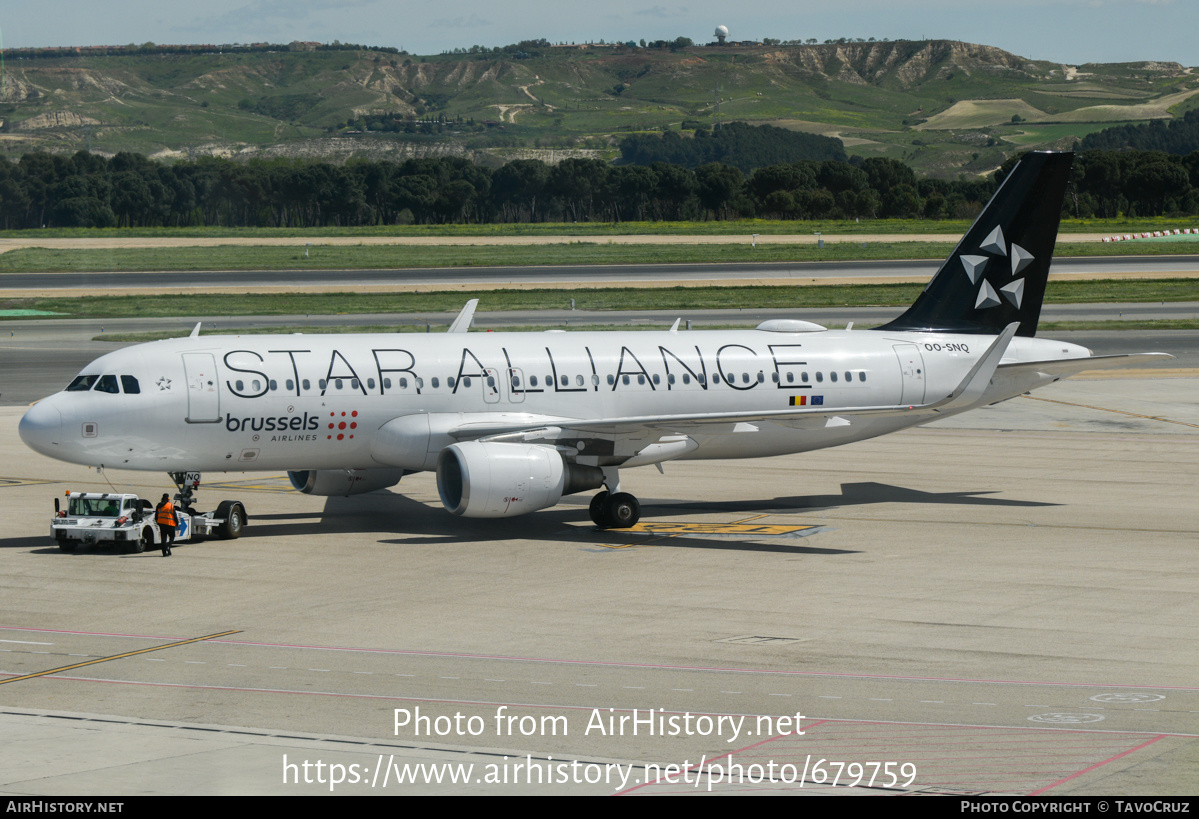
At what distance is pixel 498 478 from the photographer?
30016 mm

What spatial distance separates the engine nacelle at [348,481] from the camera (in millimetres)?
34438

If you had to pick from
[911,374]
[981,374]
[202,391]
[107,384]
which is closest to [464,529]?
[202,391]

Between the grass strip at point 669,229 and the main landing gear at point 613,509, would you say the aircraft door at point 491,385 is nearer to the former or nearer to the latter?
the main landing gear at point 613,509

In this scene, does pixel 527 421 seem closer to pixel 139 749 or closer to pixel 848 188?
pixel 139 749

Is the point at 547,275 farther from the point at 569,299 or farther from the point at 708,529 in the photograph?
the point at 708,529

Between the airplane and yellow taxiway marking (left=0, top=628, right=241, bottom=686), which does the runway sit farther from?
yellow taxiway marking (left=0, top=628, right=241, bottom=686)

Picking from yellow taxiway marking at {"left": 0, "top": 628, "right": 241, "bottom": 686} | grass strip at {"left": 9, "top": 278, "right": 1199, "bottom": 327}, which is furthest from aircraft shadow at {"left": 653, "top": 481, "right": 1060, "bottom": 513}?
grass strip at {"left": 9, "top": 278, "right": 1199, "bottom": 327}

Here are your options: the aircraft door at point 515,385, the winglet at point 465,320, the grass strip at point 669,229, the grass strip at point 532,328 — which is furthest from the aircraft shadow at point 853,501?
the grass strip at point 669,229

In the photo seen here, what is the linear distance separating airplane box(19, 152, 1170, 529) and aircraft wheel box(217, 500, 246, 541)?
3.40 feet

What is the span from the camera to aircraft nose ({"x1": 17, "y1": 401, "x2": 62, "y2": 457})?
29.7 m

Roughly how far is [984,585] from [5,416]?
41.2m

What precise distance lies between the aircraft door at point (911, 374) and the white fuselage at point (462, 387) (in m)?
0.04

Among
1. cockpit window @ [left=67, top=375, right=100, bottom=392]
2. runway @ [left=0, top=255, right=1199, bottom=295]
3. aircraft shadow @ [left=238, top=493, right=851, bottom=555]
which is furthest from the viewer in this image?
runway @ [left=0, top=255, right=1199, bottom=295]

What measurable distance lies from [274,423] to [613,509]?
8.78 m
